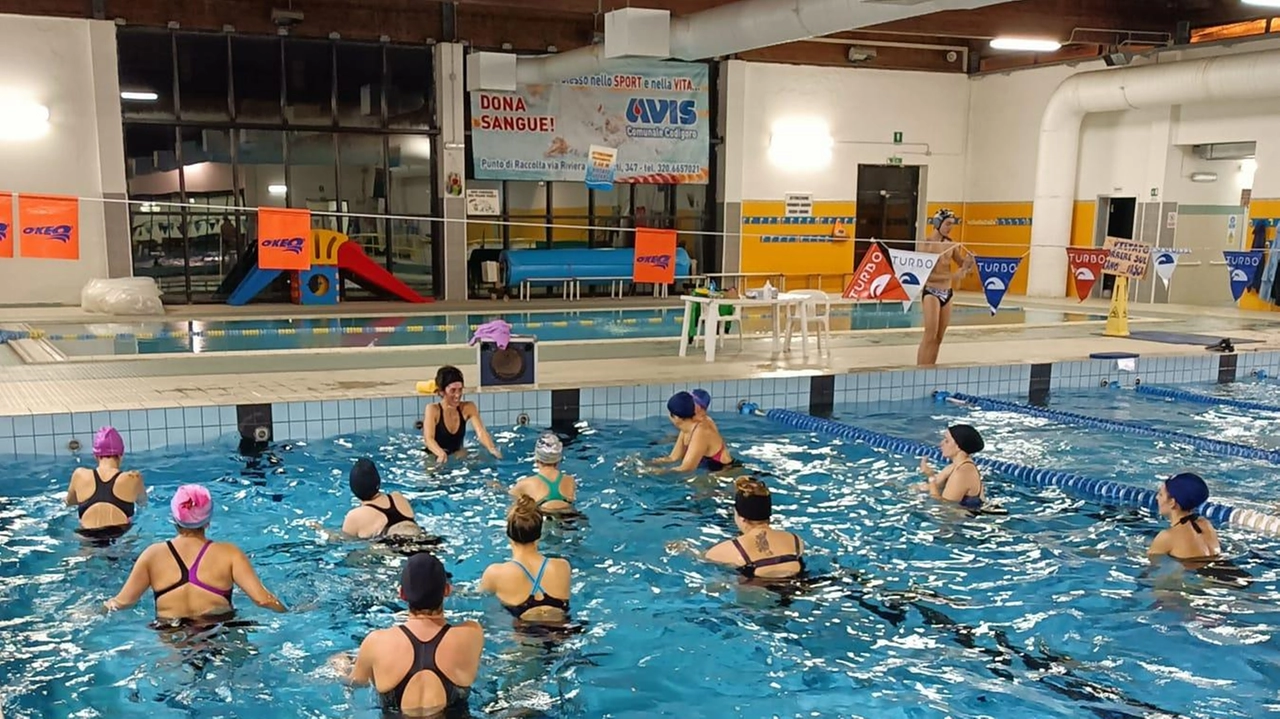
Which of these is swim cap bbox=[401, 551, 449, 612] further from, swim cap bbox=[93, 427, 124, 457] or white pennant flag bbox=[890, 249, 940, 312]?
white pennant flag bbox=[890, 249, 940, 312]

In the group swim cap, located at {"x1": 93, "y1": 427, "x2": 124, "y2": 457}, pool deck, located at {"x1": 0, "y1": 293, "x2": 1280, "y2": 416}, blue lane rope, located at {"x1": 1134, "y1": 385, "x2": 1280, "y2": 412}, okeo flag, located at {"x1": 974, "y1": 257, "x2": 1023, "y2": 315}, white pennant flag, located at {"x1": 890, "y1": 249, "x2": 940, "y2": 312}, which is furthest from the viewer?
okeo flag, located at {"x1": 974, "y1": 257, "x2": 1023, "y2": 315}

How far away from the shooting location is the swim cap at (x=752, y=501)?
427 cm

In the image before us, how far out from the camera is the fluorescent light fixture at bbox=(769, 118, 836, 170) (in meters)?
18.4

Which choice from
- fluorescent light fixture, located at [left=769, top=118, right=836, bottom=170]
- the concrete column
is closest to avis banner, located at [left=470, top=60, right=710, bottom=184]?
the concrete column

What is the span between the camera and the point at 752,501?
4273 mm

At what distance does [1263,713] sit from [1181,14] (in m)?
16.0

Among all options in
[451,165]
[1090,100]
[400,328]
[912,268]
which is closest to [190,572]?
[912,268]

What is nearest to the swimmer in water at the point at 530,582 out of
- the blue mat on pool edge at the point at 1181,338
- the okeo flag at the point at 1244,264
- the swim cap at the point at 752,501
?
the swim cap at the point at 752,501

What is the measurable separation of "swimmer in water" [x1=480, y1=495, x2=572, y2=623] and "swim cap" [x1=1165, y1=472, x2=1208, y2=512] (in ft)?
8.78

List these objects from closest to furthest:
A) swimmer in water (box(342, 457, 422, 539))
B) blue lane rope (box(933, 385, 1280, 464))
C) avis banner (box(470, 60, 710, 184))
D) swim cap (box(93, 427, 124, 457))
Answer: swimmer in water (box(342, 457, 422, 539))
swim cap (box(93, 427, 124, 457))
blue lane rope (box(933, 385, 1280, 464))
avis banner (box(470, 60, 710, 184))

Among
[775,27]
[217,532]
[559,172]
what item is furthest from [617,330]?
[217,532]

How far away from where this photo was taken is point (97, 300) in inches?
533

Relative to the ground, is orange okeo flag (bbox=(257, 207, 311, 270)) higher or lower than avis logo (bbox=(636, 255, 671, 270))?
higher

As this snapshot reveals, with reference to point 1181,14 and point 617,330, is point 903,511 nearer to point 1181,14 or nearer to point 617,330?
point 617,330
